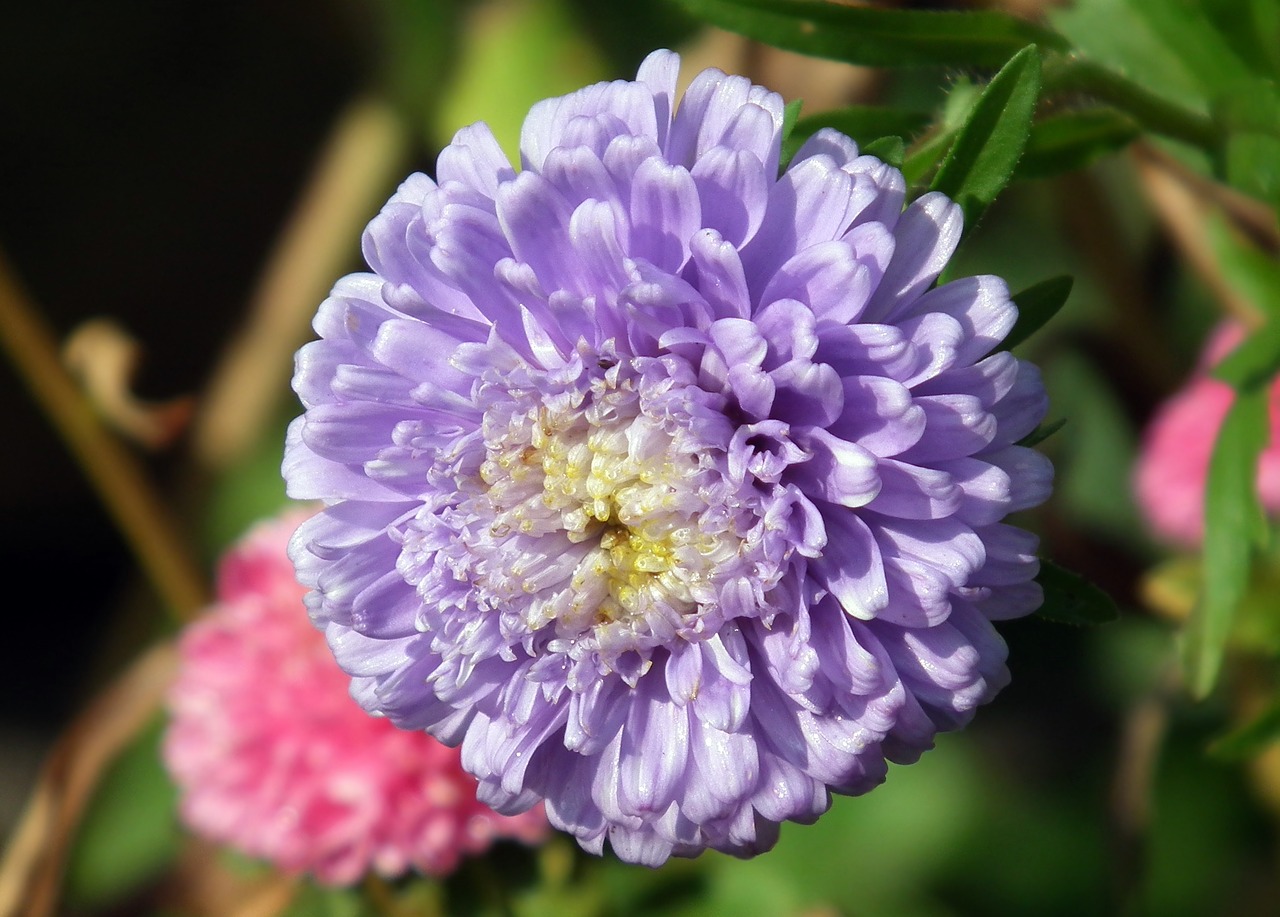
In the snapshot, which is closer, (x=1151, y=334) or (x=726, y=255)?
(x=726, y=255)

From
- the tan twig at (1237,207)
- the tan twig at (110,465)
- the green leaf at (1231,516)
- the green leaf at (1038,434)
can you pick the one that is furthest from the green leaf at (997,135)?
the tan twig at (110,465)

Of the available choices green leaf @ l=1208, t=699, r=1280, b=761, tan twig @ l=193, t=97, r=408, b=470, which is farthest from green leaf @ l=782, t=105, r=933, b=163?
tan twig @ l=193, t=97, r=408, b=470

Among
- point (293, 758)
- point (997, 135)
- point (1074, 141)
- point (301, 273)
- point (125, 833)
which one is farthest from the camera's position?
point (301, 273)

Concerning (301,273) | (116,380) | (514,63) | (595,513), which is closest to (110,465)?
(116,380)

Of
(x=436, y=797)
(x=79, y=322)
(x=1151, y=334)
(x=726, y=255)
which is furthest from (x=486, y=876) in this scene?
(x=79, y=322)

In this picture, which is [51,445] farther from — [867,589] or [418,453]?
[867,589]

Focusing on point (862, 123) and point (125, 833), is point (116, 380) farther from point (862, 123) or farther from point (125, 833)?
point (862, 123)

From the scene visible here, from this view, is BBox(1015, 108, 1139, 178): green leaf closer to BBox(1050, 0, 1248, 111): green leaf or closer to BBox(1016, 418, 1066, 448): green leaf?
BBox(1050, 0, 1248, 111): green leaf
